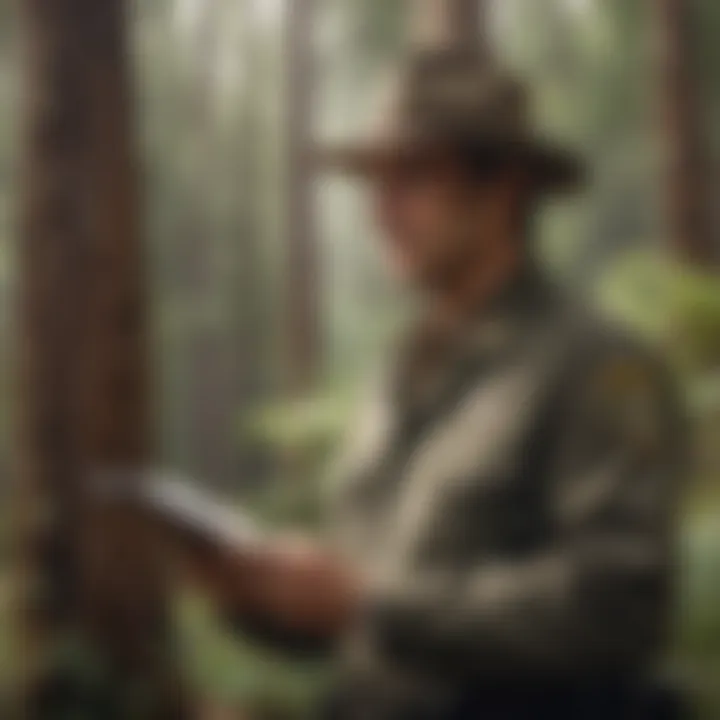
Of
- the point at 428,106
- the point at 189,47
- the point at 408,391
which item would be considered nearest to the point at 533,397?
the point at 408,391

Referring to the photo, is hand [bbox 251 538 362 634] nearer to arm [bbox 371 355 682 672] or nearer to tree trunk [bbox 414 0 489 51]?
arm [bbox 371 355 682 672]

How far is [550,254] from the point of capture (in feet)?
4.23

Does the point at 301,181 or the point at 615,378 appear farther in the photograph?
the point at 301,181

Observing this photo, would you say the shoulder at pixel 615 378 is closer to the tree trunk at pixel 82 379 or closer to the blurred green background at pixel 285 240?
the blurred green background at pixel 285 240

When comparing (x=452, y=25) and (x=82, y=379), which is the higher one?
(x=452, y=25)

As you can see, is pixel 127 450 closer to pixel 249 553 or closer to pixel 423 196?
pixel 249 553

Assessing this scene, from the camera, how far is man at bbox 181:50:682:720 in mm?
1240

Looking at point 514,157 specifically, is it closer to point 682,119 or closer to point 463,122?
point 463,122

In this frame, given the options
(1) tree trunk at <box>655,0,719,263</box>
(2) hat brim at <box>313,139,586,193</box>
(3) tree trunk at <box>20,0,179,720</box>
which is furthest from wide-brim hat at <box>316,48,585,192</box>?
(3) tree trunk at <box>20,0,179,720</box>

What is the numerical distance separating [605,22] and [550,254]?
9.4 inches

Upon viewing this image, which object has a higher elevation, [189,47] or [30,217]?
[189,47]

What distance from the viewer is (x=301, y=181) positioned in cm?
136

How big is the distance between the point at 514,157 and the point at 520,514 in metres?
0.30

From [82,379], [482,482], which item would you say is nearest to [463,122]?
[482,482]
